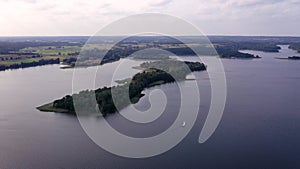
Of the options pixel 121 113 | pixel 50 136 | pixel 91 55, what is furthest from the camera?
pixel 91 55

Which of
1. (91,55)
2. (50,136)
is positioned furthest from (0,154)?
(91,55)

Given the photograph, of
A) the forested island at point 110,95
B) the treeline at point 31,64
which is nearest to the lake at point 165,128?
the forested island at point 110,95

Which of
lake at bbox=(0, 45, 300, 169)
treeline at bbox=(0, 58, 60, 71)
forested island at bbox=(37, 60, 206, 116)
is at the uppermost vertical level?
treeline at bbox=(0, 58, 60, 71)

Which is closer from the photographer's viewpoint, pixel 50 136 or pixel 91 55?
pixel 50 136

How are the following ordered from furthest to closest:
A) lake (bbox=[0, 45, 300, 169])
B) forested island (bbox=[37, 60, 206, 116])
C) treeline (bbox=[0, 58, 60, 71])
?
A: treeline (bbox=[0, 58, 60, 71])
forested island (bbox=[37, 60, 206, 116])
lake (bbox=[0, 45, 300, 169])

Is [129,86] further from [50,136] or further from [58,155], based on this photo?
[58,155]

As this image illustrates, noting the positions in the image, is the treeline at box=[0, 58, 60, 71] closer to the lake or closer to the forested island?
the lake

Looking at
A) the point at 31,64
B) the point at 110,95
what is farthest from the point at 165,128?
the point at 31,64

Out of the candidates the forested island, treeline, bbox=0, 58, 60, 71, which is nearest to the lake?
the forested island
